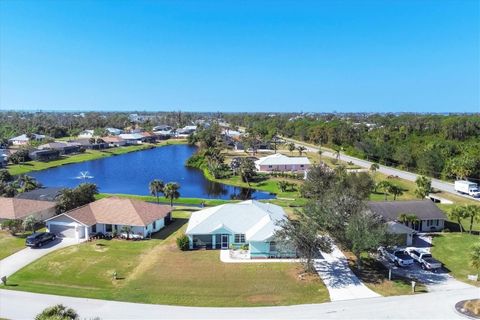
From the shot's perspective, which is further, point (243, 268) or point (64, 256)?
point (64, 256)

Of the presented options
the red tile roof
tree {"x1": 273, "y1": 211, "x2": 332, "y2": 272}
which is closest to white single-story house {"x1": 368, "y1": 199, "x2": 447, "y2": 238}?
tree {"x1": 273, "y1": 211, "x2": 332, "y2": 272}

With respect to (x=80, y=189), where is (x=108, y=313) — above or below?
below

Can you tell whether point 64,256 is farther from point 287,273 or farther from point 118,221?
point 287,273

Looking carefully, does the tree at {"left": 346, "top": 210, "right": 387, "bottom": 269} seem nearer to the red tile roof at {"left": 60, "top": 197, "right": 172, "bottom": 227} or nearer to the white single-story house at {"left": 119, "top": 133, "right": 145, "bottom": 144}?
the red tile roof at {"left": 60, "top": 197, "right": 172, "bottom": 227}

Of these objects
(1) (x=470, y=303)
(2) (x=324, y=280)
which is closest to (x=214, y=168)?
(2) (x=324, y=280)

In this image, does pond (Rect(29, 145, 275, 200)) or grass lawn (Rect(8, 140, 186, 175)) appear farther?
grass lawn (Rect(8, 140, 186, 175))

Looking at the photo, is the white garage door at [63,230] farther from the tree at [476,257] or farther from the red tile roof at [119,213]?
the tree at [476,257]

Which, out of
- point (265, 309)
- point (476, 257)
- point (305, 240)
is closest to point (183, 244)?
point (305, 240)

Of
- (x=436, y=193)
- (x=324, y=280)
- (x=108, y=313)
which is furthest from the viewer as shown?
(x=436, y=193)
